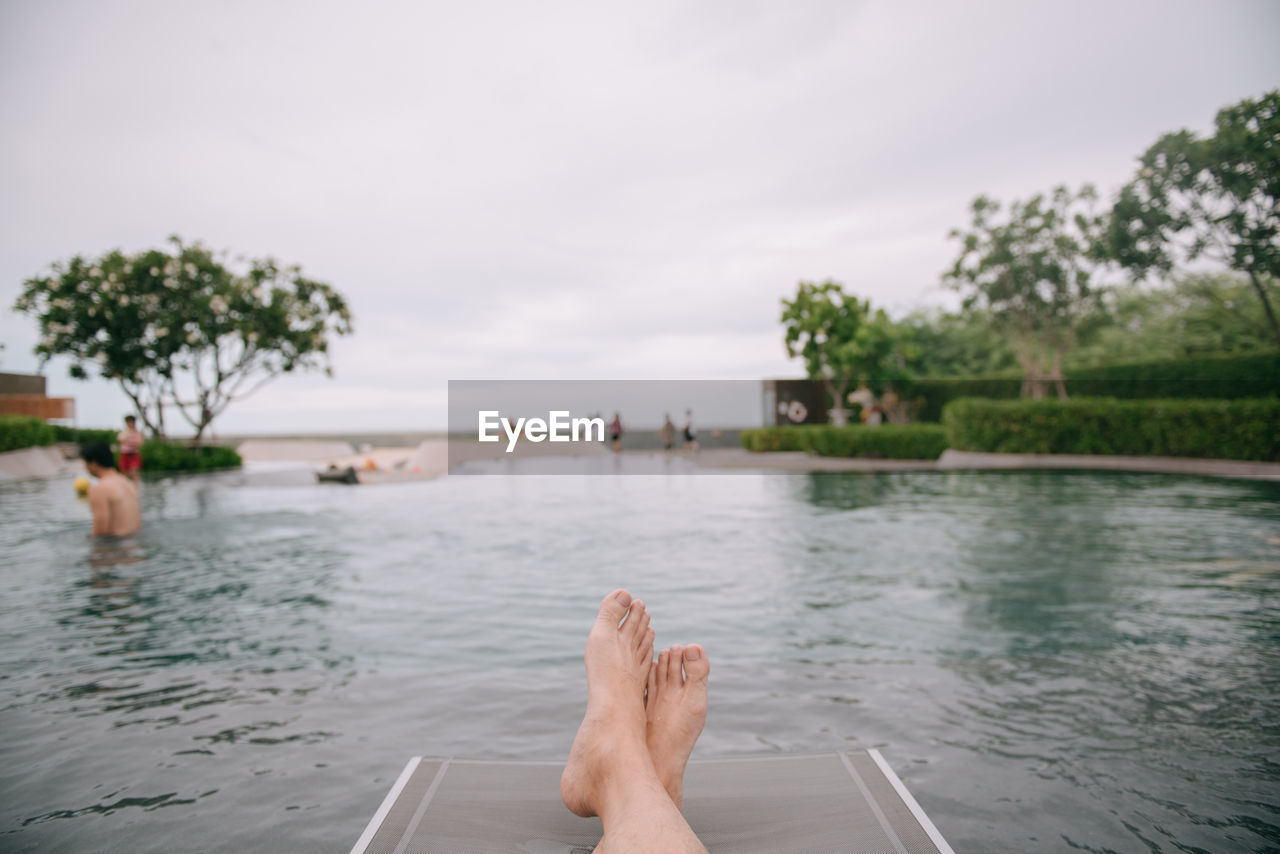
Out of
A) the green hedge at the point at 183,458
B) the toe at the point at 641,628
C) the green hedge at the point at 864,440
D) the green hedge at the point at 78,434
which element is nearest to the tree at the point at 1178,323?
the green hedge at the point at 864,440

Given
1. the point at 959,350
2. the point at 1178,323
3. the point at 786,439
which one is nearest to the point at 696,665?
the point at 786,439

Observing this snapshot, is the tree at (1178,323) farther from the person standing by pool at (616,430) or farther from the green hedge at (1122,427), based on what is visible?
the person standing by pool at (616,430)

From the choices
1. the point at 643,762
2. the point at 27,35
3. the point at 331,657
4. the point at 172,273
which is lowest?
the point at 331,657

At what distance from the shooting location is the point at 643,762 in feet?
6.06

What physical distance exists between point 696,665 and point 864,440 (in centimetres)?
1851

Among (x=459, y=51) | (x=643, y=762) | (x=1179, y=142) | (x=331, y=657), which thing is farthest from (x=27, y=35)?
(x=1179, y=142)

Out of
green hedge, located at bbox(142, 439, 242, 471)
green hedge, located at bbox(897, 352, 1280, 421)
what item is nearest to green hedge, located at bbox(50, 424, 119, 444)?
green hedge, located at bbox(142, 439, 242, 471)

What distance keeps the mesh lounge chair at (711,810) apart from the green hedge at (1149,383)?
21.2 metres

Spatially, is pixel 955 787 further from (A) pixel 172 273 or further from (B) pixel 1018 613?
(A) pixel 172 273

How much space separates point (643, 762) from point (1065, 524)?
8.46m

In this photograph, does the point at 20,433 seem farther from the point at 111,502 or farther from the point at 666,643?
the point at 666,643

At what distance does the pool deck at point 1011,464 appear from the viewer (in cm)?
1462

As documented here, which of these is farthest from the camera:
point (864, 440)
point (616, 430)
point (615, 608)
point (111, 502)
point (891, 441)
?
point (616, 430)

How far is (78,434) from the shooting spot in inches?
910
